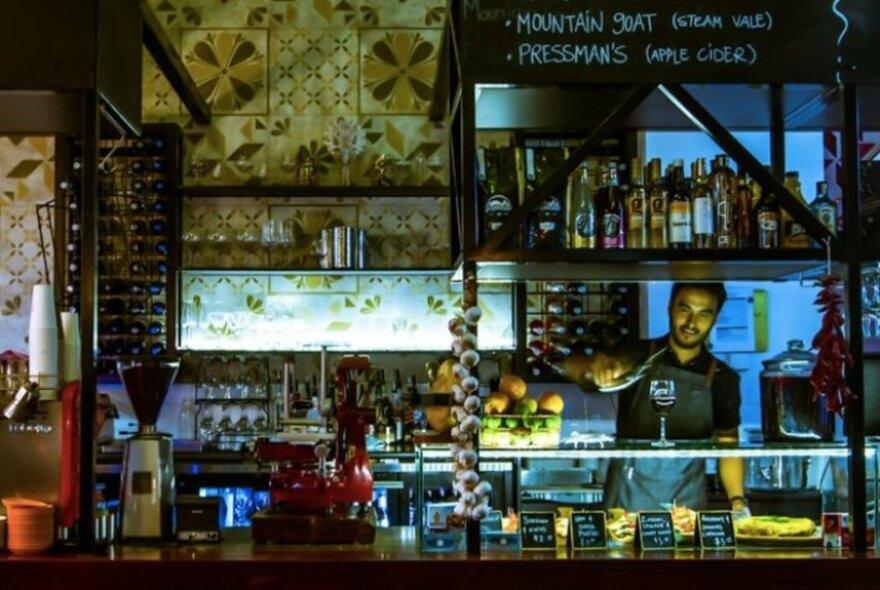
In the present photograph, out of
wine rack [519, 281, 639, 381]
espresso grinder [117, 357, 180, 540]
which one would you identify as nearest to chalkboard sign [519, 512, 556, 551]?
espresso grinder [117, 357, 180, 540]

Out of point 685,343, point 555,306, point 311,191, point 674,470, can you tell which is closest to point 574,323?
point 555,306

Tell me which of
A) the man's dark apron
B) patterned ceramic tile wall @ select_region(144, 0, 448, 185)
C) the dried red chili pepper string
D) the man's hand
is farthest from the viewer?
patterned ceramic tile wall @ select_region(144, 0, 448, 185)

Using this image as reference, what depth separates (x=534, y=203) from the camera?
2900 mm

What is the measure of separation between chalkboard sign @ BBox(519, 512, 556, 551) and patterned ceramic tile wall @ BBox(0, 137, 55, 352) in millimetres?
4817

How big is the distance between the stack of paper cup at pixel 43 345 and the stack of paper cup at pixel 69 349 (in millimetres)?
33

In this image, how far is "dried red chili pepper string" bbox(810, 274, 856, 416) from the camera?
9.39 ft

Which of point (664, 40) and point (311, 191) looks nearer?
point (664, 40)

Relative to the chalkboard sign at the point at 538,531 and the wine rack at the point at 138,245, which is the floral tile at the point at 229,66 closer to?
the wine rack at the point at 138,245

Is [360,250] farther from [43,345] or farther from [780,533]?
[780,533]

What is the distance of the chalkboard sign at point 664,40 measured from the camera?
292 cm

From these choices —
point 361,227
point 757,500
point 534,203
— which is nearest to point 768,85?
point 534,203

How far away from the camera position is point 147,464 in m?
3.04

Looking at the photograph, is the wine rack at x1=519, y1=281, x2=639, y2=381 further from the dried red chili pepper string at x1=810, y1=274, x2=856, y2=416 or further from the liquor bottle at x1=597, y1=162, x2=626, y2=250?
the dried red chili pepper string at x1=810, y1=274, x2=856, y2=416
